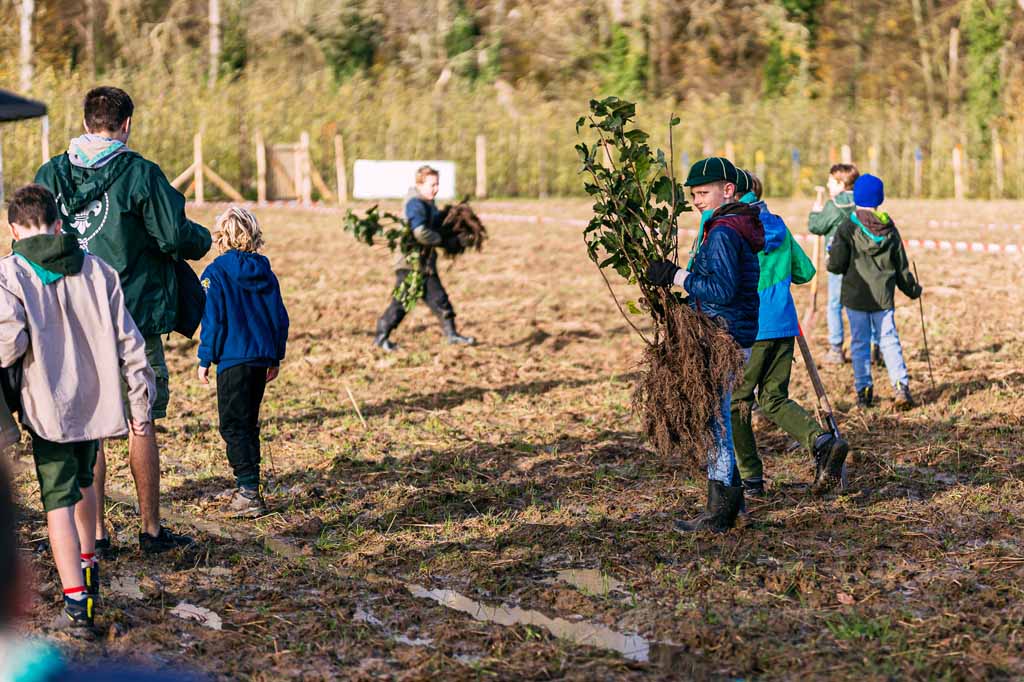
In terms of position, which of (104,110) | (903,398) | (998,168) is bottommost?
(903,398)

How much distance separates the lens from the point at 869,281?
896 centimetres

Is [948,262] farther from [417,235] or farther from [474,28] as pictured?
[474,28]

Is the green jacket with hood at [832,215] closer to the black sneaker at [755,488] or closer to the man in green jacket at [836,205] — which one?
the man in green jacket at [836,205]

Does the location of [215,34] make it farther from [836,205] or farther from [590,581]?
[590,581]

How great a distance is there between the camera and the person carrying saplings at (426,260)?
36.4ft

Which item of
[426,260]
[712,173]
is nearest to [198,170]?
[426,260]

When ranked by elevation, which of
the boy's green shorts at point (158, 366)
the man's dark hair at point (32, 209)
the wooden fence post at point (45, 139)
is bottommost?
the boy's green shorts at point (158, 366)

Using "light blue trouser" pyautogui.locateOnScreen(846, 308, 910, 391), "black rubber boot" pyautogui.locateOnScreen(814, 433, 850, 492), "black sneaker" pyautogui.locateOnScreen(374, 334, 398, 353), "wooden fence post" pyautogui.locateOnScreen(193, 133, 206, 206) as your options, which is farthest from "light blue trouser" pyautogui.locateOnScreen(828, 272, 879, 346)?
"wooden fence post" pyautogui.locateOnScreen(193, 133, 206, 206)

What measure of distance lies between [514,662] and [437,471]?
293 centimetres

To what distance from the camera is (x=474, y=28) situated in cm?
4891

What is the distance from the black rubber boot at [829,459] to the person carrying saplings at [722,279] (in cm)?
77

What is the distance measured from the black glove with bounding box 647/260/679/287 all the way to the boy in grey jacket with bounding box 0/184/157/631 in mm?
2293

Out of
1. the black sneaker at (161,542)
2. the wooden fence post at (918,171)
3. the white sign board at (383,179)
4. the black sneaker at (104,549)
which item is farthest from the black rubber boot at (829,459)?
the wooden fence post at (918,171)

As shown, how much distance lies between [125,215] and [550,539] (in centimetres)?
247
